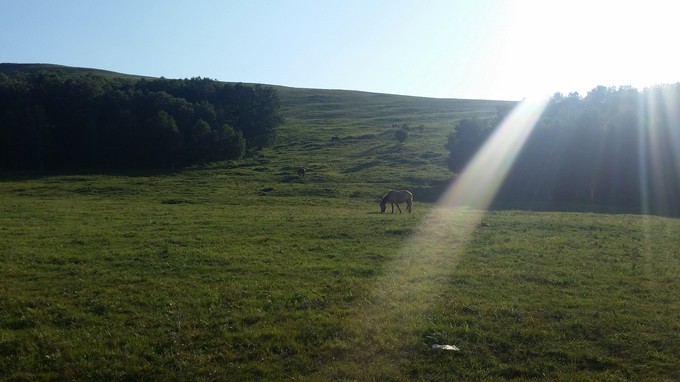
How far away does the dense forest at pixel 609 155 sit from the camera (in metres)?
46.6

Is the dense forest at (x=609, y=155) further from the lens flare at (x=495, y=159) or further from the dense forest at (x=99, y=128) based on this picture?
the dense forest at (x=99, y=128)

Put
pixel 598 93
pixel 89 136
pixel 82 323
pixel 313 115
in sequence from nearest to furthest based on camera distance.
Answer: pixel 82 323 → pixel 598 93 → pixel 89 136 → pixel 313 115

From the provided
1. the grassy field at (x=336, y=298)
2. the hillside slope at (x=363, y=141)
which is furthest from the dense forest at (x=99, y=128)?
the grassy field at (x=336, y=298)

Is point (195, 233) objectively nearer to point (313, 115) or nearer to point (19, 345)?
point (19, 345)

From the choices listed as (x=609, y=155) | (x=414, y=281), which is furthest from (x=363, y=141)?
(x=414, y=281)

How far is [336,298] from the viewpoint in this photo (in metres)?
12.6

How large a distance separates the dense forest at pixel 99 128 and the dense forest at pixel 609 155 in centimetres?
4277

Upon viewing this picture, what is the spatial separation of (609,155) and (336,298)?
44992mm

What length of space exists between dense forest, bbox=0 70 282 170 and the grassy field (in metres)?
45.7

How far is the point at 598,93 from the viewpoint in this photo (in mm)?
62594

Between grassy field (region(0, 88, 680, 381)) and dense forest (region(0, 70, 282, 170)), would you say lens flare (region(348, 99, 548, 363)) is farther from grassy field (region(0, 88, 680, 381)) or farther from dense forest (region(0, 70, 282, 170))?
dense forest (region(0, 70, 282, 170))

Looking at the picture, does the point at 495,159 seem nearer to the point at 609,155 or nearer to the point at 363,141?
the point at 609,155

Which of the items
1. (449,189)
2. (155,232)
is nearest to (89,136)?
(449,189)

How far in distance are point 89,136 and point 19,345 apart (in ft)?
234
